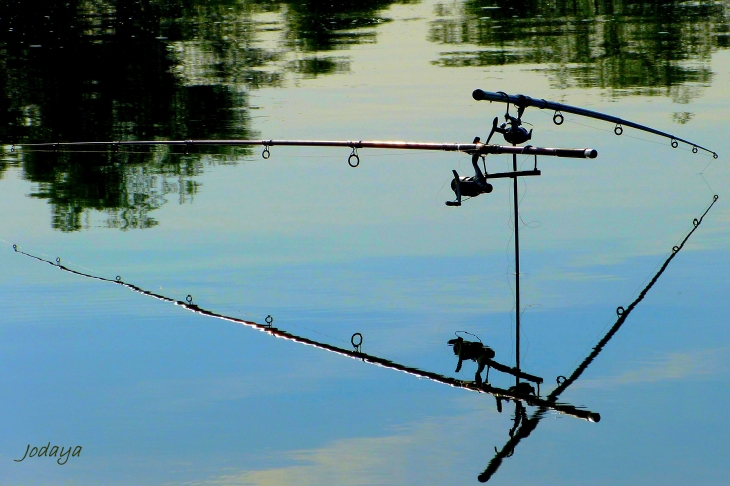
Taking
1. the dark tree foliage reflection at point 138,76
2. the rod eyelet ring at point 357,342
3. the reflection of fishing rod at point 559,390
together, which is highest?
the dark tree foliage reflection at point 138,76

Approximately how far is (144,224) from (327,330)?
834cm

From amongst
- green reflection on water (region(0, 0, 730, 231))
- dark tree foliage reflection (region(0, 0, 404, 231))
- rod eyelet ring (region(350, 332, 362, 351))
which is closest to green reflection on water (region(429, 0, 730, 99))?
green reflection on water (region(0, 0, 730, 231))

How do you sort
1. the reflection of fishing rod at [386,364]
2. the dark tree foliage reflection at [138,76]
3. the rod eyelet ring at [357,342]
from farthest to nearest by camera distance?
the dark tree foliage reflection at [138,76]
the rod eyelet ring at [357,342]
the reflection of fishing rod at [386,364]

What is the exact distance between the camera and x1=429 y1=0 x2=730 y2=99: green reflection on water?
3484cm

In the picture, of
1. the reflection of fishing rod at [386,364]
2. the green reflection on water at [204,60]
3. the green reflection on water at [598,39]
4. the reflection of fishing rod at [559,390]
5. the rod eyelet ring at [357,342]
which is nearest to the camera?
the reflection of fishing rod at [559,390]

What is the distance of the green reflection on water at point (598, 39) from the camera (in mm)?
34844

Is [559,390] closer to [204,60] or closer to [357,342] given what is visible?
[357,342]

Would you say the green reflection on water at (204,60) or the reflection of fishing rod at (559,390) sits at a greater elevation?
the green reflection on water at (204,60)

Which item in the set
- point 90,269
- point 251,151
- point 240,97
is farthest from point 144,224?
point 240,97

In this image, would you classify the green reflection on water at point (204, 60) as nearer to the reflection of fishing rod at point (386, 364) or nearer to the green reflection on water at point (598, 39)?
the green reflection on water at point (598, 39)

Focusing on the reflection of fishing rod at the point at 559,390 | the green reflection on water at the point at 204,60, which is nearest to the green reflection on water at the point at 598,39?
the green reflection on water at the point at 204,60

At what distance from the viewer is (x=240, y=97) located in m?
35.4

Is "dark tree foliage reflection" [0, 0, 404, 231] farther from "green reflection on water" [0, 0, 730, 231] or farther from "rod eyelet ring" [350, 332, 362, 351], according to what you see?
"rod eyelet ring" [350, 332, 362, 351]

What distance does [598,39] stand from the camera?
4147 centimetres
